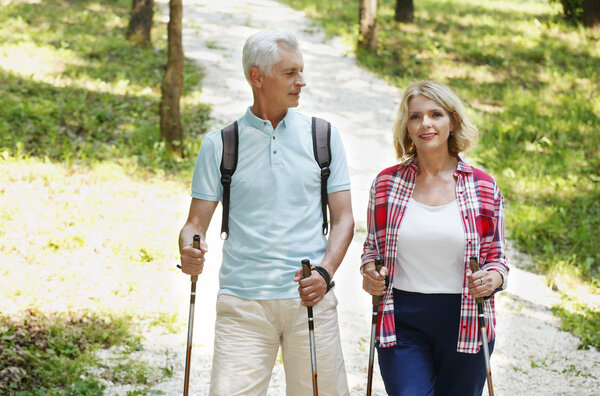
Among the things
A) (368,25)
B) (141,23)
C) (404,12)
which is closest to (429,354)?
(141,23)

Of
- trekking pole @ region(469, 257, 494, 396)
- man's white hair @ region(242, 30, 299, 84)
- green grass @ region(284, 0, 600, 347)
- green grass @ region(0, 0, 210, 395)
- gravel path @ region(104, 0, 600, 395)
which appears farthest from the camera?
green grass @ region(284, 0, 600, 347)

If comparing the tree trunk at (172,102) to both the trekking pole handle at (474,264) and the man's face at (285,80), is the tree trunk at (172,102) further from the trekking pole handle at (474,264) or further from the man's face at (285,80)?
the trekking pole handle at (474,264)

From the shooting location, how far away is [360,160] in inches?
464

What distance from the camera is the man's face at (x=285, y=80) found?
3402mm

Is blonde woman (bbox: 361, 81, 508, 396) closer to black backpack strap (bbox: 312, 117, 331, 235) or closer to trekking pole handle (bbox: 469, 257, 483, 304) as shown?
trekking pole handle (bbox: 469, 257, 483, 304)

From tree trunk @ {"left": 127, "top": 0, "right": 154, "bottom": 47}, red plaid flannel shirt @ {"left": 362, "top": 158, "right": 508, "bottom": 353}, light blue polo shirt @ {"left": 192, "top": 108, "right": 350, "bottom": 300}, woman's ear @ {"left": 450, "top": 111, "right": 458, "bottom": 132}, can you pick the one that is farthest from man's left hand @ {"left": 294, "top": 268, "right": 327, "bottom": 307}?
tree trunk @ {"left": 127, "top": 0, "right": 154, "bottom": 47}

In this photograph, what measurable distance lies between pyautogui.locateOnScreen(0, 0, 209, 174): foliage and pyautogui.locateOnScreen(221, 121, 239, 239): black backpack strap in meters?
6.66

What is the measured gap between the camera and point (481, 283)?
3260 millimetres

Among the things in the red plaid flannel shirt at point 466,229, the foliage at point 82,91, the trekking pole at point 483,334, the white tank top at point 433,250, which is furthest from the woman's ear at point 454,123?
the foliage at point 82,91

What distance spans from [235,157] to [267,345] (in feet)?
3.10

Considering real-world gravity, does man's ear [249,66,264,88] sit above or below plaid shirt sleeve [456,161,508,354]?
above

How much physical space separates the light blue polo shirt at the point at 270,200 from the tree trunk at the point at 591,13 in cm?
1769

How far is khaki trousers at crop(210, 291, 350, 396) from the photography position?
10.9ft

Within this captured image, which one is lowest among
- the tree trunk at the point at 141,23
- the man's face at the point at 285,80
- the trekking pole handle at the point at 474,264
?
the trekking pole handle at the point at 474,264
